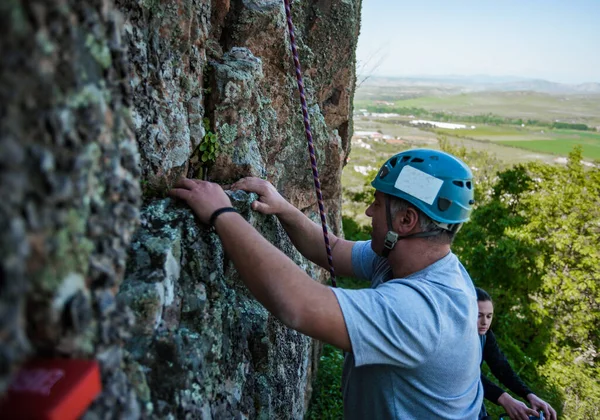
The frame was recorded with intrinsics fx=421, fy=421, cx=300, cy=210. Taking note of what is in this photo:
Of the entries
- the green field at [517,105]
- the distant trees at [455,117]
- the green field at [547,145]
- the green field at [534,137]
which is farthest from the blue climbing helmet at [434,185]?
the distant trees at [455,117]

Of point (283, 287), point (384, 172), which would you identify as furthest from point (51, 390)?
point (384, 172)

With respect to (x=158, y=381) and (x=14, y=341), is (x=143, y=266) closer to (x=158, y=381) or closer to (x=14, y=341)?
(x=158, y=381)

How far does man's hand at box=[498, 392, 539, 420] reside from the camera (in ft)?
14.6

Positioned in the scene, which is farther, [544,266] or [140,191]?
[544,266]

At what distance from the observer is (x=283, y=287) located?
7.19 ft

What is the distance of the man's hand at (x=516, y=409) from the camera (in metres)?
4.46

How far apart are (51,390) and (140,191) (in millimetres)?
856

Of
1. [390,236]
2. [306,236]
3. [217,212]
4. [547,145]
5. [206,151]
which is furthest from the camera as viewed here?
[547,145]

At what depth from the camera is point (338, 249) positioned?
143 inches

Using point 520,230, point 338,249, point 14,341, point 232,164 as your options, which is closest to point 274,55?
point 232,164

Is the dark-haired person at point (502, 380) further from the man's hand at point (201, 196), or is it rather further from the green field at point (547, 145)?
the green field at point (547, 145)

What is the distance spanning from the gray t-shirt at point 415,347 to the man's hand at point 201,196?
38.3 inches

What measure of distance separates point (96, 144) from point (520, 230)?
1748 cm

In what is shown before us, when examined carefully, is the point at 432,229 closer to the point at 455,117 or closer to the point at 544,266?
the point at 544,266
